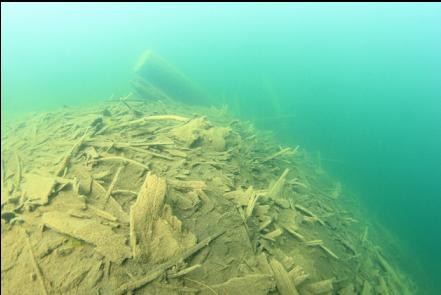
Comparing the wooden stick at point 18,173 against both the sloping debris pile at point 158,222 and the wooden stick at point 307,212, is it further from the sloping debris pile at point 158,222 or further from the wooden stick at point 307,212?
the wooden stick at point 307,212

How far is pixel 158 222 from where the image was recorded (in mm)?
2852

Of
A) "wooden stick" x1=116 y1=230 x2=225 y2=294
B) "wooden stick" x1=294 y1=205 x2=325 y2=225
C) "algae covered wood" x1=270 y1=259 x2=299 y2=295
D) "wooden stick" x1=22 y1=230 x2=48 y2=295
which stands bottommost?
"wooden stick" x1=22 y1=230 x2=48 y2=295

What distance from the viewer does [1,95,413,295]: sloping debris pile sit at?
254cm

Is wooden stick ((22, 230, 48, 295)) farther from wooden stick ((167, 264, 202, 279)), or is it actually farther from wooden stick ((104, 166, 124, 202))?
wooden stick ((167, 264, 202, 279))

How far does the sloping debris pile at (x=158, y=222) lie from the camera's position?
254 centimetres

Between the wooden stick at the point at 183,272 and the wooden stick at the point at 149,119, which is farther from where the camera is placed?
the wooden stick at the point at 149,119

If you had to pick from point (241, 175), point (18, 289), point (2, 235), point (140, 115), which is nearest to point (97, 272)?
point (18, 289)

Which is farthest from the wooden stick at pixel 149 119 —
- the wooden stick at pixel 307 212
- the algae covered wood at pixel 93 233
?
the wooden stick at pixel 307 212

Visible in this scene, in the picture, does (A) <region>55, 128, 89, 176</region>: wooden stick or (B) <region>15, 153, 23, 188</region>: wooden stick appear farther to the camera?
(A) <region>55, 128, 89, 176</region>: wooden stick

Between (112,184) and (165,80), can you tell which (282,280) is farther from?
(165,80)

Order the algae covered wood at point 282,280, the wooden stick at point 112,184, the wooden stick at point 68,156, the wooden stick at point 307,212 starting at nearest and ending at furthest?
the algae covered wood at point 282,280, the wooden stick at point 112,184, the wooden stick at point 68,156, the wooden stick at point 307,212

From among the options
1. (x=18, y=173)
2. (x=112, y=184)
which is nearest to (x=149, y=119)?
(x=112, y=184)

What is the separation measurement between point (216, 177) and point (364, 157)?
1541 centimetres

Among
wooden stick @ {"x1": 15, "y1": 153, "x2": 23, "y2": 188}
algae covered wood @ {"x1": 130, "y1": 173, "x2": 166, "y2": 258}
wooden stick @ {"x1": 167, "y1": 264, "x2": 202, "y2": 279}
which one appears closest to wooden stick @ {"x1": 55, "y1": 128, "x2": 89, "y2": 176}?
wooden stick @ {"x1": 15, "y1": 153, "x2": 23, "y2": 188}
